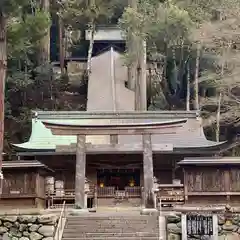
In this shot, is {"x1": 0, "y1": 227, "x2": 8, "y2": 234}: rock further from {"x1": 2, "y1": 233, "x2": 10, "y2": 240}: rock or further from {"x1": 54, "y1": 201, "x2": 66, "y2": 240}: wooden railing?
{"x1": 54, "y1": 201, "x2": 66, "y2": 240}: wooden railing

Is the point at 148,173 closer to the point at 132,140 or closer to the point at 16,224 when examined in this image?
the point at 16,224

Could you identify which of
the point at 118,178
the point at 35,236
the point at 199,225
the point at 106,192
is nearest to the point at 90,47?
the point at 118,178

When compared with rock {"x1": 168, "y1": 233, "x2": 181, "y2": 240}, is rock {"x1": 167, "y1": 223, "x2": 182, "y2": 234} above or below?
above

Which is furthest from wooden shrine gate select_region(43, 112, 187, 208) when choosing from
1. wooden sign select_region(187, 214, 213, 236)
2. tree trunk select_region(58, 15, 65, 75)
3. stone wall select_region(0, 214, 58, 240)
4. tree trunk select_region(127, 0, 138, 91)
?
tree trunk select_region(58, 15, 65, 75)

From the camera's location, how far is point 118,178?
2353 cm

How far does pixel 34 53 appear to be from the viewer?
3588cm

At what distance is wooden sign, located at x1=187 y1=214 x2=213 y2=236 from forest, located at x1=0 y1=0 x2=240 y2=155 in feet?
23.2

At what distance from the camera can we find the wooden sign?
563 inches

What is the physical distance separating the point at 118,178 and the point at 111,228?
8.51m

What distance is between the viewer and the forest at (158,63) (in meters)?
24.4

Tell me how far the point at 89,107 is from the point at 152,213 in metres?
15.4

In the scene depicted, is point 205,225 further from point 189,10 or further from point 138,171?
point 189,10

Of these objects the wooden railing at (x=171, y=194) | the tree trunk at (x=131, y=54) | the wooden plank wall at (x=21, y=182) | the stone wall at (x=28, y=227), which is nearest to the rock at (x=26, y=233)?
the stone wall at (x=28, y=227)

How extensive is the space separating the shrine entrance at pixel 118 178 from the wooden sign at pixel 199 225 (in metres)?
8.90
